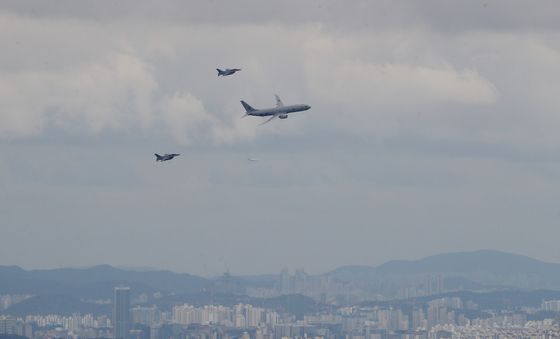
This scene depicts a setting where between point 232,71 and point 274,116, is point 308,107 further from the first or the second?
point 232,71

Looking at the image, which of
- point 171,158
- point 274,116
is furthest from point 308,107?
point 171,158

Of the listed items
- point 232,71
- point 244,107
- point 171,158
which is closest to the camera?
point 232,71

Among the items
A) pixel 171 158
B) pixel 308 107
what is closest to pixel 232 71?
pixel 171 158

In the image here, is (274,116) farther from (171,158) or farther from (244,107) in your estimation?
(171,158)

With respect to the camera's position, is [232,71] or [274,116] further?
[274,116]

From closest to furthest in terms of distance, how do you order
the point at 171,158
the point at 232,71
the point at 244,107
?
the point at 232,71 < the point at 171,158 < the point at 244,107

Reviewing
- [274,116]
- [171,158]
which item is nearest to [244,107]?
[274,116]

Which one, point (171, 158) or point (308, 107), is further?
point (308, 107)
